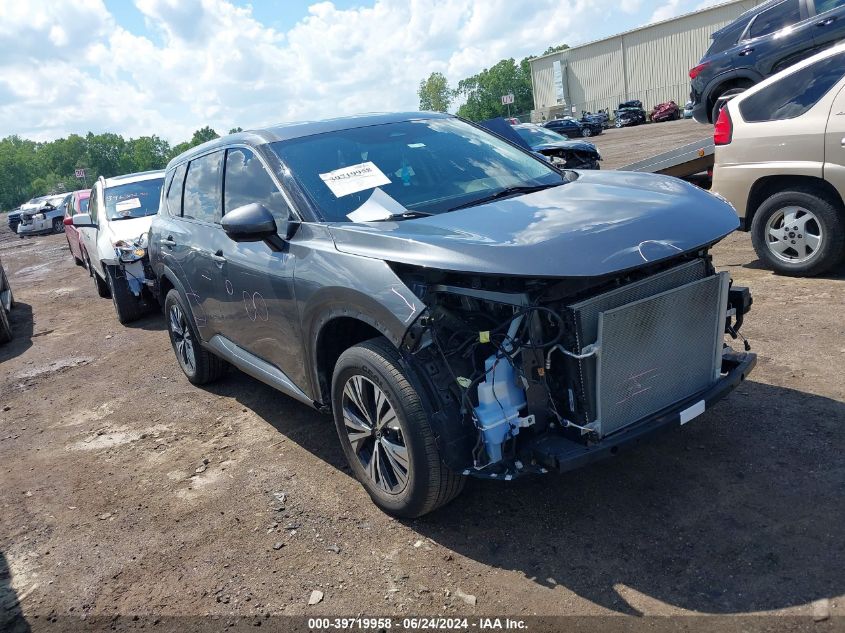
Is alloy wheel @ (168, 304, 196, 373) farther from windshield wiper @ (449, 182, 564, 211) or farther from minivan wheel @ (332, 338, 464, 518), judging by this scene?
windshield wiper @ (449, 182, 564, 211)

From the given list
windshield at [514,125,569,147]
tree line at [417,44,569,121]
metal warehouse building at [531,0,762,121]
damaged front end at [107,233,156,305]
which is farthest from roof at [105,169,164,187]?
tree line at [417,44,569,121]

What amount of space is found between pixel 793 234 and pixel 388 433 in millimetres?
4496

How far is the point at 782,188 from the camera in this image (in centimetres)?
588

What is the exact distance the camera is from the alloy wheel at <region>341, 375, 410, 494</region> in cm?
314

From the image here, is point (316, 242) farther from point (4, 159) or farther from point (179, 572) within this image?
point (4, 159)

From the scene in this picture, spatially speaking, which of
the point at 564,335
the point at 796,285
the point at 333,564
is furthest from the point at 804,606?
the point at 796,285

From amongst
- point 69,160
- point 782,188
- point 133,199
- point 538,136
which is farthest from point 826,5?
point 69,160

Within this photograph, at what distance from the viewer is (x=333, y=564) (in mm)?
3094

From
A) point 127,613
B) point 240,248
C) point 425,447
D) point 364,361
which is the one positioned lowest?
point 127,613

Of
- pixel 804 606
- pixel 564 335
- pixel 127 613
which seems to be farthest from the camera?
pixel 127 613

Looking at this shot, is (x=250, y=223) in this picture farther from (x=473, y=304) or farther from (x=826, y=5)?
(x=826, y=5)

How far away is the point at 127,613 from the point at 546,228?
2.50 meters

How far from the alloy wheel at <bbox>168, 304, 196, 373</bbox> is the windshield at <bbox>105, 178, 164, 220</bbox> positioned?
4.03m

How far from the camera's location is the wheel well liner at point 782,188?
5.54m
